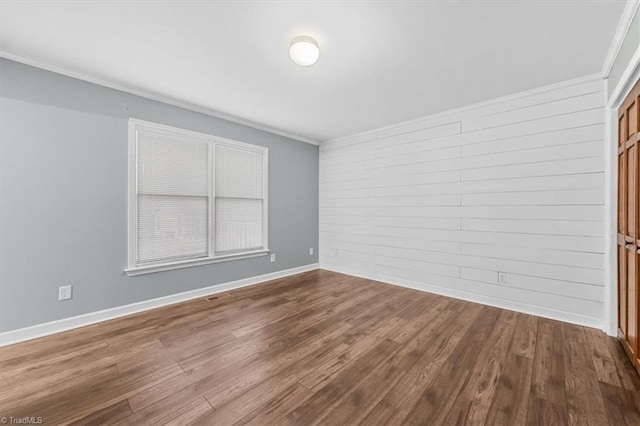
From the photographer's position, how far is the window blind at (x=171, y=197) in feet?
9.91

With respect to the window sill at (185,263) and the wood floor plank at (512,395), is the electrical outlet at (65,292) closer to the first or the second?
the window sill at (185,263)

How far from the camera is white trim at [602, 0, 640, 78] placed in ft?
5.50

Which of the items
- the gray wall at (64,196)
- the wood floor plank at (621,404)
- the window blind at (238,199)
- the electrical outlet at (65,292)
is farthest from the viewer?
the window blind at (238,199)

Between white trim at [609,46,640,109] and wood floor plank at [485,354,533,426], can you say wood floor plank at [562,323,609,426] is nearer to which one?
wood floor plank at [485,354,533,426]

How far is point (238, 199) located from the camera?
13.0 feet

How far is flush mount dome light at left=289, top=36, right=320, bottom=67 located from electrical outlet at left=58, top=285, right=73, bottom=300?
3081mm

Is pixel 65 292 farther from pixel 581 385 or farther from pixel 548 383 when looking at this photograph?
pixel 581 385

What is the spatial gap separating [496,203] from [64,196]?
474cm

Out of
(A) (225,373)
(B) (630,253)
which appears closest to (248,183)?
(A) (225,373)

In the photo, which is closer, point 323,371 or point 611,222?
point 323,371

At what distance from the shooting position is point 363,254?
4.55 metres

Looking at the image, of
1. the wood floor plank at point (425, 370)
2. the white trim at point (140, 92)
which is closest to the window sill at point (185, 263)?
the white trim at point (140, 92)

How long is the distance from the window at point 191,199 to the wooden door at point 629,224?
4.01 m

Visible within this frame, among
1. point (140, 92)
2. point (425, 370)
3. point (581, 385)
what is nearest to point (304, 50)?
point (140, 92)
